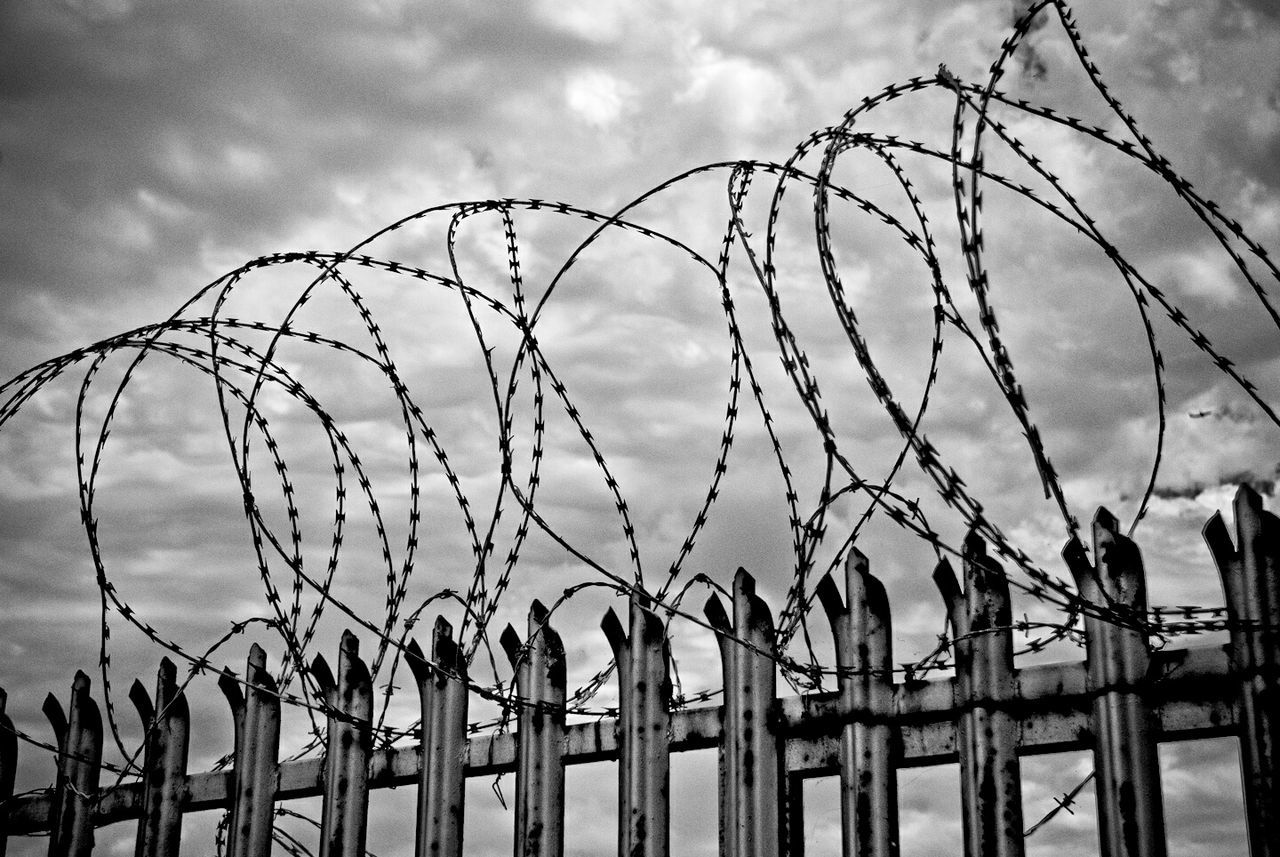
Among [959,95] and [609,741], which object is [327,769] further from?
[959,95]

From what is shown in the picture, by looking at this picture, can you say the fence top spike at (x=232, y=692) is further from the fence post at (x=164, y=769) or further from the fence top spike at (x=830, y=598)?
the fence top spike at (x=830, y=598)

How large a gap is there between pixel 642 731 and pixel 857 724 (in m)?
0.88

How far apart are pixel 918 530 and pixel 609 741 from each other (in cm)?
165

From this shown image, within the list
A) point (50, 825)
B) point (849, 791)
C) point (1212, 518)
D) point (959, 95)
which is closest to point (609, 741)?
point (849, 791)

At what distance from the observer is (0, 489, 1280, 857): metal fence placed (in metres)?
4.21

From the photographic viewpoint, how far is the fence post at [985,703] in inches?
172

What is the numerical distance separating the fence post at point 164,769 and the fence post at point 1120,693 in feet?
14.4

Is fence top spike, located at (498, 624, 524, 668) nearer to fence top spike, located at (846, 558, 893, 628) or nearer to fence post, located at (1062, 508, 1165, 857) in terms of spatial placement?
fence top spike, located at (846, 558, 893, 628)

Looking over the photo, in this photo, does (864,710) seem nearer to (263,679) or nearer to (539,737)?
(539,737)

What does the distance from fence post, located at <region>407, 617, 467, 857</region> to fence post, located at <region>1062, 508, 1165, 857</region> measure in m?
2.49

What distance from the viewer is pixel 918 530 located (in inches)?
170

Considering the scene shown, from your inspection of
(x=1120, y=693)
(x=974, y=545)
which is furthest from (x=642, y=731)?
(x=1120, y=693)

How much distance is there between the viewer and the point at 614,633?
5328 millimetres

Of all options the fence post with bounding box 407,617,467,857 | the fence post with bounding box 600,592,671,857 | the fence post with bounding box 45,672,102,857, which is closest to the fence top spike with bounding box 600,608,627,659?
the fence post with bounding box 600,592,671,857
